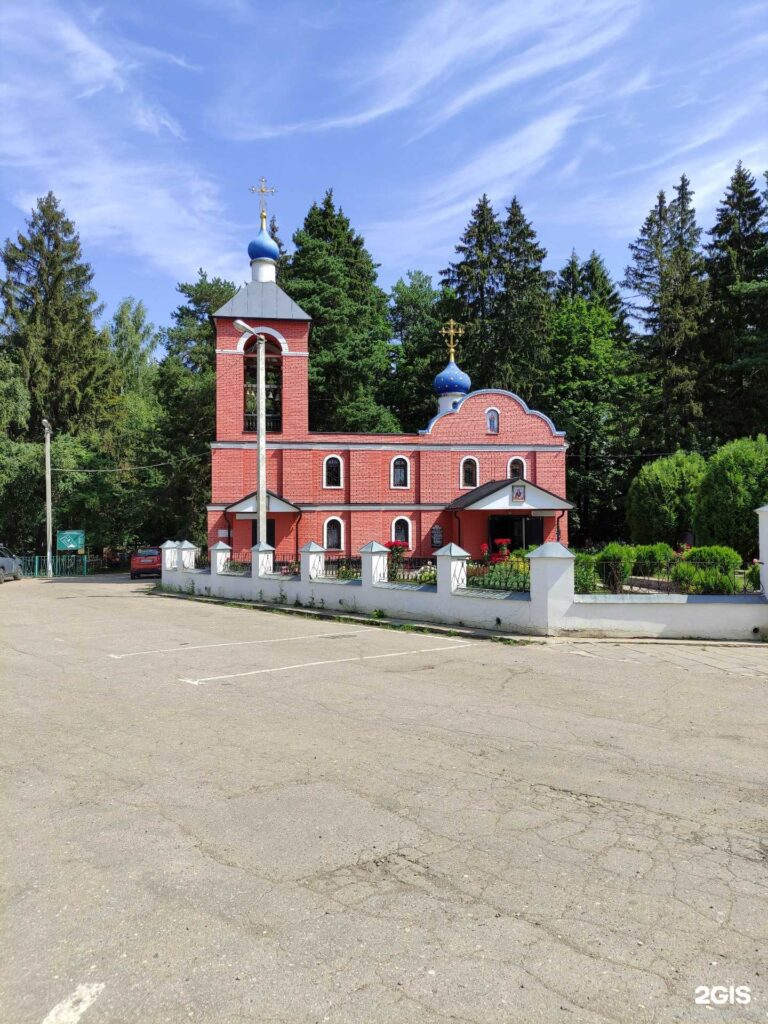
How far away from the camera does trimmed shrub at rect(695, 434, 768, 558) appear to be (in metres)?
22.5

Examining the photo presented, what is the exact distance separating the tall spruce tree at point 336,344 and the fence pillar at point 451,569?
2748 cm

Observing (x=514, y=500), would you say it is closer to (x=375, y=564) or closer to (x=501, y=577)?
(x=375, y=564)

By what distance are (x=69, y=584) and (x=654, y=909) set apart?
30.4 meters

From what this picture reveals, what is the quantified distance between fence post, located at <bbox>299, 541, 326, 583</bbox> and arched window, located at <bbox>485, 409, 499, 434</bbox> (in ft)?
52.0

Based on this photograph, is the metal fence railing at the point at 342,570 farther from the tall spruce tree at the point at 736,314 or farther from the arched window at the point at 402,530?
the tall spruce tree at the point at 736,314

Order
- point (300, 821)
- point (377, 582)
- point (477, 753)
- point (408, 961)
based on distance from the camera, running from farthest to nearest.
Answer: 1. point (377, 582)
2. point (477, 753)
3. point (300, 821)
4. point (408, 961)

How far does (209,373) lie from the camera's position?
41.6 metres

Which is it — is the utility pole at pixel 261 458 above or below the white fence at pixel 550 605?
above

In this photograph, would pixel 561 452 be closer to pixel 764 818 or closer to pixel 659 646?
pixel 659 646

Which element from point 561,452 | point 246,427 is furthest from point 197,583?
point 561,452

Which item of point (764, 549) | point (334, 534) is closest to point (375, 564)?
point (764, 549)

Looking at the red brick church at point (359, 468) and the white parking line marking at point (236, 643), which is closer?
the white parking line marking at point (236, 643)

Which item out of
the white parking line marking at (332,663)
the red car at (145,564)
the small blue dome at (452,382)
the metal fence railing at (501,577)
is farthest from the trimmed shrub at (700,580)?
the red car at (145,564)

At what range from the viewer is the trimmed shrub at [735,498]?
22.5m
